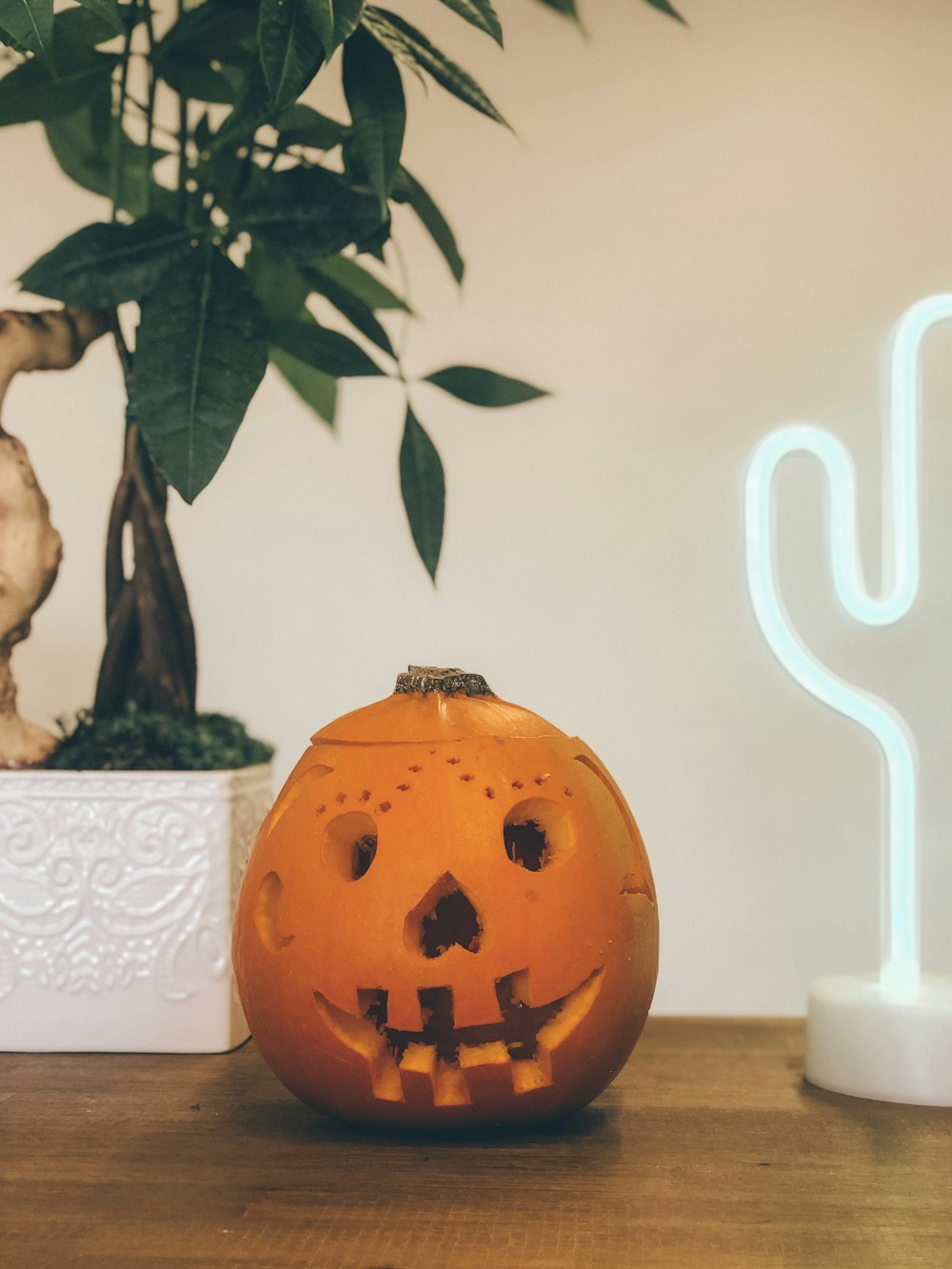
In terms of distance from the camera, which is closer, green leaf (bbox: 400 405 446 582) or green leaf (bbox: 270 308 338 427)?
green leaf (bbox: 400 405 446 582)

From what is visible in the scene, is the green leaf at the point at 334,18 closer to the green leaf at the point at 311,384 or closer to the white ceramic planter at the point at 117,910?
the green leaf at the point at 311,384

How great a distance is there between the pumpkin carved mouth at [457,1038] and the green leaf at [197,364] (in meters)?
0.32

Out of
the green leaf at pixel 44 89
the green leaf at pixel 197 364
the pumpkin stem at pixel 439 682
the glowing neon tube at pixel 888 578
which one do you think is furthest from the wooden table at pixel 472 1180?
the green leaf at pixel 44 89

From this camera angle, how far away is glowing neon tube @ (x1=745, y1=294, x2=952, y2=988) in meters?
Answer: 0.74

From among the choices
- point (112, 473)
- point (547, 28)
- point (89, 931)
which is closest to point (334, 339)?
point (89, 931)

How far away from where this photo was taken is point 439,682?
26.6 inches

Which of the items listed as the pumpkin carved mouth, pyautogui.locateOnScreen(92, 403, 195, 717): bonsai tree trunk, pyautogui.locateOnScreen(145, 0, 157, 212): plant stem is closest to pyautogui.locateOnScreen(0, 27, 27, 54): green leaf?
pyautogui.locateOnScreen(145, 0, 157, 212): plant stem

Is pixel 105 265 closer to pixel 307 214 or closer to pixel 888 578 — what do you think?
pixel 307 214

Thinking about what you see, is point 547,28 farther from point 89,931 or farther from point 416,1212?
point 416,1212

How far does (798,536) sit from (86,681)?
784mm

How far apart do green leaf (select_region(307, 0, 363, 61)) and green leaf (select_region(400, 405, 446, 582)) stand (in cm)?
26

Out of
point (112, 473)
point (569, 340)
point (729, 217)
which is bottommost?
point (112, 473)

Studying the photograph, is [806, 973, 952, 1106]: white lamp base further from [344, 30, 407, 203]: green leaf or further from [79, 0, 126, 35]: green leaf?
[79, 0, 126, 35]: green leaf

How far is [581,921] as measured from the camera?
0.62 metres
